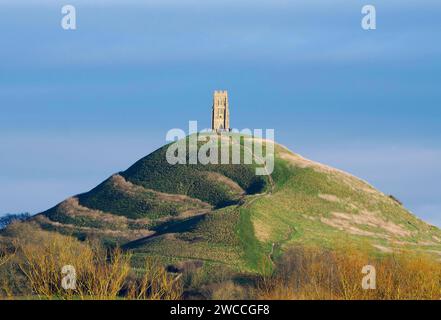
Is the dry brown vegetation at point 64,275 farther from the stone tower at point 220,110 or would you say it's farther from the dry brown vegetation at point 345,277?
the stone tower at point 220,110

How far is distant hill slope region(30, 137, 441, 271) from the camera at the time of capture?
444ft

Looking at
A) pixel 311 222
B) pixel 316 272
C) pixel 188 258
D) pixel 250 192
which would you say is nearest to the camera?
pixel 316 272

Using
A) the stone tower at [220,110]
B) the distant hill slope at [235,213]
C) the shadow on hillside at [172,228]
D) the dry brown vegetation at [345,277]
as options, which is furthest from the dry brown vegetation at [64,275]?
the stone tower at [220,110]

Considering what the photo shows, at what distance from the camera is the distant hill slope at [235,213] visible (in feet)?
444

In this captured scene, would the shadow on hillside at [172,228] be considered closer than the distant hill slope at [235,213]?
No

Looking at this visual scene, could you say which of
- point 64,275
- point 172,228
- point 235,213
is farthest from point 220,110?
point 64,275

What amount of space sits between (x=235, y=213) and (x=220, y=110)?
95.1 feet

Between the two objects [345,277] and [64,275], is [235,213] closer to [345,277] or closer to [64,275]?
[64,275]

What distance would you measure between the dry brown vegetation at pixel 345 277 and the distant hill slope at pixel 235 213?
10.7 m

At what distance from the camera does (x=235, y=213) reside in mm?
143750

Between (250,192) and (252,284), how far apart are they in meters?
48.7
